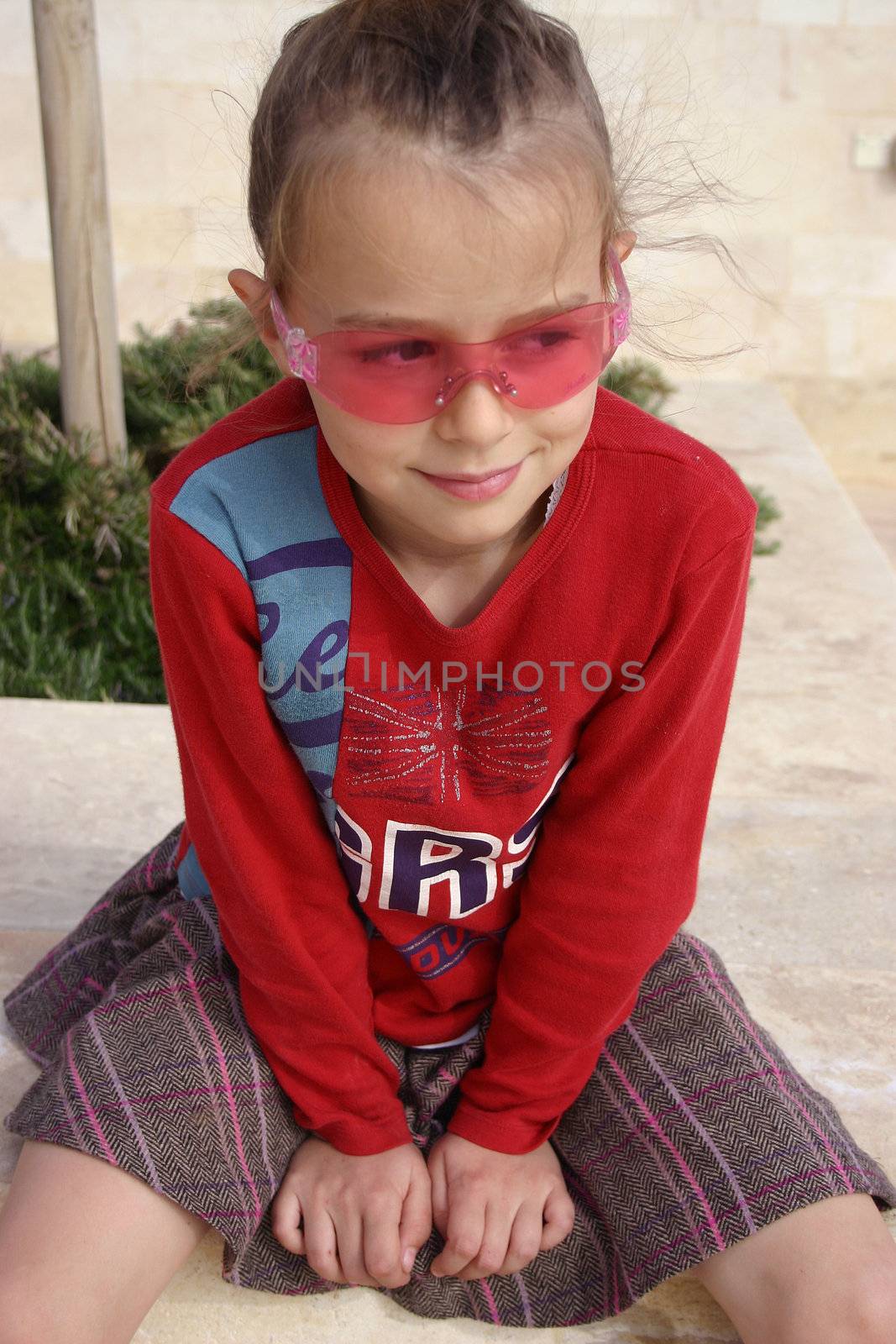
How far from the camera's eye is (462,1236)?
152 centimetres

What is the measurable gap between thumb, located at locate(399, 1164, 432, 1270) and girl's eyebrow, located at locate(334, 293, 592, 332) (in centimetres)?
93

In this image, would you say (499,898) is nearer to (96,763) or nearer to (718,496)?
(718,496)

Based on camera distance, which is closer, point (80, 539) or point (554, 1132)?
point (554, 1132)

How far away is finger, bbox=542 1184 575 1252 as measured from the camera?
1567 mm

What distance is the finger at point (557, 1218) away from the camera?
1.57 m

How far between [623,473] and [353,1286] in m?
0.96

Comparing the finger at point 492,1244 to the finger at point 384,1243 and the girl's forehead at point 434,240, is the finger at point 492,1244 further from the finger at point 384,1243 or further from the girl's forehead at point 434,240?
the girl's forehead at point 434,240

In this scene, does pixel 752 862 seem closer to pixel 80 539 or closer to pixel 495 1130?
pixel 495 1130

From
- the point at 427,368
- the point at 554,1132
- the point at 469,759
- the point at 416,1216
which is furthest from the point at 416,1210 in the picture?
the point at 427,368

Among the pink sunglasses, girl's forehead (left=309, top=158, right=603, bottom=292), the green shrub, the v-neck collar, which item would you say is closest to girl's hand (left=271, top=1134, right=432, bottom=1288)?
the v-neck collar

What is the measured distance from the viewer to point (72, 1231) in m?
1.44

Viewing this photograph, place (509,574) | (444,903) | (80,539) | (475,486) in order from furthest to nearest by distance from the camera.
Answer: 1. (80,539)
2. (444,903)
3. (509,574)
4. (475,486)

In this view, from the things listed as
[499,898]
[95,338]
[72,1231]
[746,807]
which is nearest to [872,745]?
[746,807]

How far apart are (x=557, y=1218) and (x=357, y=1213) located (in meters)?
0.23
